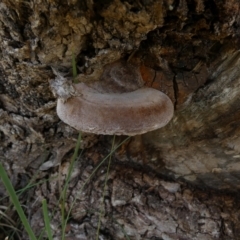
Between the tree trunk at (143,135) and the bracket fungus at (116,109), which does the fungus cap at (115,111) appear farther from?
the tree trunk at (143,135)

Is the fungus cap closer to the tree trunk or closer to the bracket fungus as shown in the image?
the bracket fungus

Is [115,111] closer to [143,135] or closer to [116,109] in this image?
[116,109]

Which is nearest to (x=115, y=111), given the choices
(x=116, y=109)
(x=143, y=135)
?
(x=116, y=109)

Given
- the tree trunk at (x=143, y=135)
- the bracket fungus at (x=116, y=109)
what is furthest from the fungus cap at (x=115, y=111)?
the tree trunk at (x=143, y=135)

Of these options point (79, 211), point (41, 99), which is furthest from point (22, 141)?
point (79, 211)

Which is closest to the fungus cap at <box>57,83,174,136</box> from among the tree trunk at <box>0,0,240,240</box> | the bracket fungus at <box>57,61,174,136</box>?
the bracket fungus at <box>57,61,174,136</box>

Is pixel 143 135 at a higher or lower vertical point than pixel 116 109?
higher
